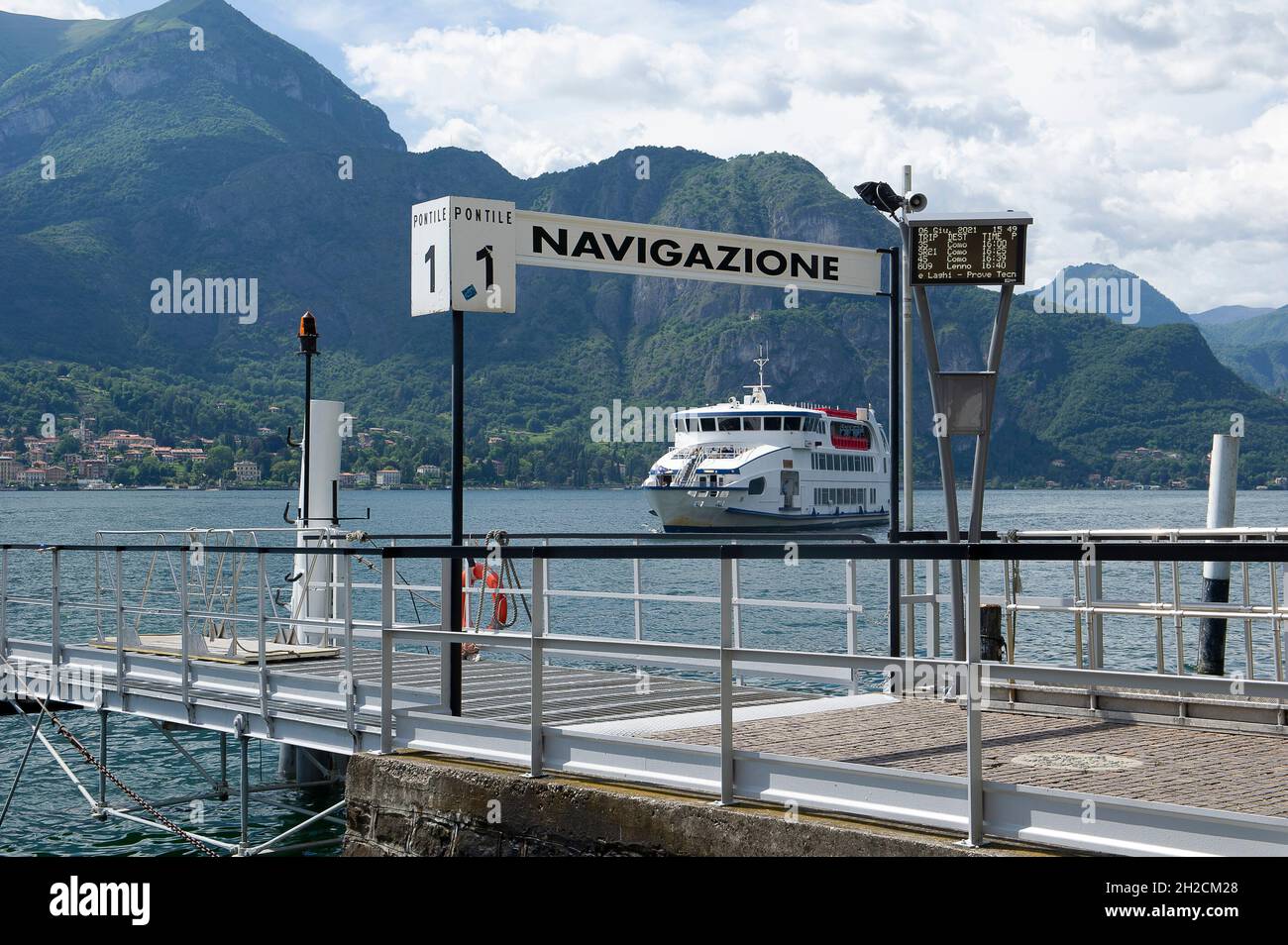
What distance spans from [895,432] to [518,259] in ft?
12.0

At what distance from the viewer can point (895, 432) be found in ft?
35.2

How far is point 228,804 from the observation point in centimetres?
1861

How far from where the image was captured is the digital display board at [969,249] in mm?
8250

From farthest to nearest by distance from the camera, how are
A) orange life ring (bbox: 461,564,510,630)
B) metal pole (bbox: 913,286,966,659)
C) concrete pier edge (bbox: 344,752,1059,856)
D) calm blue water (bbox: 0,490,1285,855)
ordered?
calm blue water (bbox: 0,490,1285,855) < orange life ring (bbox: 461,564,510,630) < metal pole (bbox: 913,286,966,659) < concrete pier edge (bbox: 344,752,1059,856)

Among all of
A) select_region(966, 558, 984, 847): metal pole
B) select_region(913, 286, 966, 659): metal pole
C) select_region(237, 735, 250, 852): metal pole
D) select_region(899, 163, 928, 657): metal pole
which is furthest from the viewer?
select_region(237, 735, 250, 852): metal pole

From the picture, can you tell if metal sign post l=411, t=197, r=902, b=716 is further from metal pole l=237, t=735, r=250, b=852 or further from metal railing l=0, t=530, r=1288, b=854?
metal pole l=237, t=735, r=250, b=852

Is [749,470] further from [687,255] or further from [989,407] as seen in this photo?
[989,407]

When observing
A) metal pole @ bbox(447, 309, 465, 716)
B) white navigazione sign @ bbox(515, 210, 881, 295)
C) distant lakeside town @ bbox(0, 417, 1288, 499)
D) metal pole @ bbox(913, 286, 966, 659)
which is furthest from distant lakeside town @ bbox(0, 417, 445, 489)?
metal pole @ bbox(913, 286, 966, 659)

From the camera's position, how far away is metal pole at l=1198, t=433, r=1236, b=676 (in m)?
17.2

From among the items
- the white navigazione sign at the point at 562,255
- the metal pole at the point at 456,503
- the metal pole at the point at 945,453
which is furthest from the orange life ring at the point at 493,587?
the metal pole at the point at 945,453

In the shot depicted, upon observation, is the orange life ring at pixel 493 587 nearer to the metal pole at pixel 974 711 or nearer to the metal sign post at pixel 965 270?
the metal sign post at pixel 965 270

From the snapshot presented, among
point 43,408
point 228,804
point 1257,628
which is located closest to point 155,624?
point 228,804
